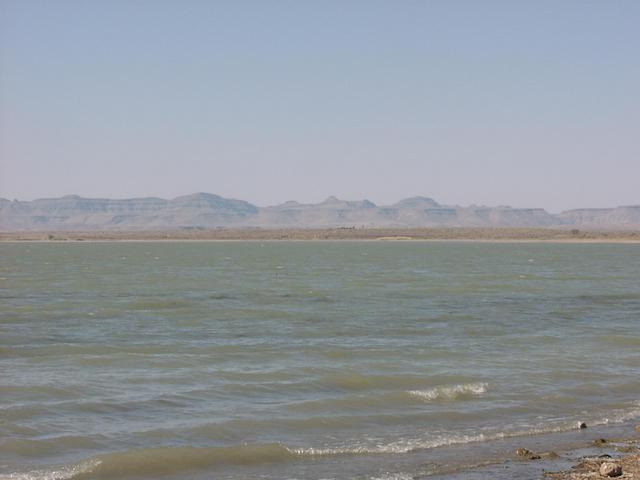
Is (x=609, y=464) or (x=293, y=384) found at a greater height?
(x=609, y=464)

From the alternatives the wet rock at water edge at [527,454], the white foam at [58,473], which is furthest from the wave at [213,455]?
the wet rock at water edge at [527,454]

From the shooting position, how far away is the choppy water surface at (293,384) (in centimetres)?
1486

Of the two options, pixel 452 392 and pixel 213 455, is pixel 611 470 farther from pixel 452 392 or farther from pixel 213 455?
pixel 452 392

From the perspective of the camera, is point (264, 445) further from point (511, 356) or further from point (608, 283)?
point (608, 283)

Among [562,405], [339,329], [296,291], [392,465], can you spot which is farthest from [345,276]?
[392,465]

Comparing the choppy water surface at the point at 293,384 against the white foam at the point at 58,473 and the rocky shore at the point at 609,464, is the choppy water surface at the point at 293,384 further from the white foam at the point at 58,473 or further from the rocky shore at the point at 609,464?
the rocky shore at the point at 609,464

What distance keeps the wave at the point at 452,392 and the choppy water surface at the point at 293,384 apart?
5 cm

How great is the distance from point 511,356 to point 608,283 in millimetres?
39978

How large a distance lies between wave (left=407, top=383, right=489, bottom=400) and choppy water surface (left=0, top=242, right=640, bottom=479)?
48mm

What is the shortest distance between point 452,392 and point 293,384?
3897mm

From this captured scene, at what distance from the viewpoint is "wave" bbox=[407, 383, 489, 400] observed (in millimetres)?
19453

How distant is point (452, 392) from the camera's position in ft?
64.7

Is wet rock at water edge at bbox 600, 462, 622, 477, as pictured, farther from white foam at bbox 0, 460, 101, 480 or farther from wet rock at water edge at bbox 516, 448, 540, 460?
white foam at bbox 0, 460, 101, 480

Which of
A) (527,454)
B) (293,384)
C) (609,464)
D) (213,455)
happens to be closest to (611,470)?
(609,464)
